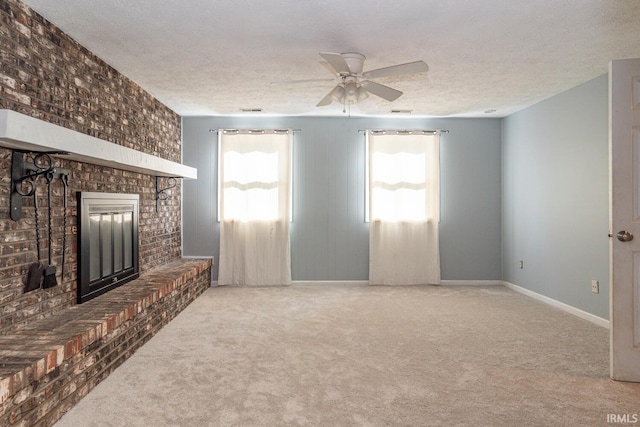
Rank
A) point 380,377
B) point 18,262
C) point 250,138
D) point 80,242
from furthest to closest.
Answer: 1. point 250,138
2. point 80,242
3. point 380,377
4. point 18,262

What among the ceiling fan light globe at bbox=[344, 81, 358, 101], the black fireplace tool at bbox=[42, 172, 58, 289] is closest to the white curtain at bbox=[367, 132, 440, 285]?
the ceiling fan light globe at bbox=[344, 81, 358, 101]

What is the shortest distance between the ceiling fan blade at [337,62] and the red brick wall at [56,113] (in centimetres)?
181

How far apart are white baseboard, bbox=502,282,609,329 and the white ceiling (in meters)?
→ 2.29

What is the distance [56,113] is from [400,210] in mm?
4274

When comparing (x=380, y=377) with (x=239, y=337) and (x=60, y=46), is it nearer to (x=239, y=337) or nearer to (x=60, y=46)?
(x=239, y=337)

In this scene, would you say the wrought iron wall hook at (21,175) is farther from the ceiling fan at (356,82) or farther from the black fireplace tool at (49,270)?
the ceiling fan at (356,82)

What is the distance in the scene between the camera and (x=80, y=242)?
3.22 metres

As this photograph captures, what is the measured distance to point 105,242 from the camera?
3.67 meters

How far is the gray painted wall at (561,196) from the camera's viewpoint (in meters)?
4.12

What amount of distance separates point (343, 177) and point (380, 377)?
143 inches

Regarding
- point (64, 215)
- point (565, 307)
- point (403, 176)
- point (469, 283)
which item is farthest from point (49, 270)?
point (469, 283)

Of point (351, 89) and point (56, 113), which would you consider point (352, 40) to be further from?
point (56, 113)

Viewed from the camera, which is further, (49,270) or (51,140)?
(49,270)

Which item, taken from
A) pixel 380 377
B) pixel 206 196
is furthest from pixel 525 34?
pixel 206 196
